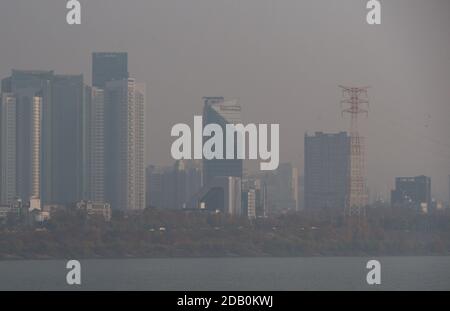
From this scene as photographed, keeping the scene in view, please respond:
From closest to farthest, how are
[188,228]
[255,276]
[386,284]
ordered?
[386,284] < [255,276] < [188,228]

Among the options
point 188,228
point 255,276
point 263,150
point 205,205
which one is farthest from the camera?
point 205,205

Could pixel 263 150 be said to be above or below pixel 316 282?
Answer: above

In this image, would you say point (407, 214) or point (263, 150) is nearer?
point (263, 150)

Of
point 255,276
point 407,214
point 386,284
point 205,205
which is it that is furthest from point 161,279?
point 407,214

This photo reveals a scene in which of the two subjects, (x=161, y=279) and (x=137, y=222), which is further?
(x=137, y=222)

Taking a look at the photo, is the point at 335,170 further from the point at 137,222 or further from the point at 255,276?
the point at 255,276

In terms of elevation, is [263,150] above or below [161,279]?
above
